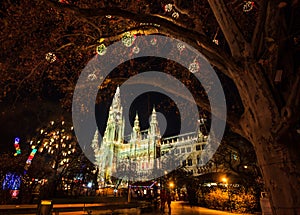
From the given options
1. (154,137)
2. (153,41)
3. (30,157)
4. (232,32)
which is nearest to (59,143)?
(30,157)

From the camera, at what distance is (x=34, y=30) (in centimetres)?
821

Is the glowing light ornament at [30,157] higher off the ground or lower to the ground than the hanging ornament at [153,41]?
lower

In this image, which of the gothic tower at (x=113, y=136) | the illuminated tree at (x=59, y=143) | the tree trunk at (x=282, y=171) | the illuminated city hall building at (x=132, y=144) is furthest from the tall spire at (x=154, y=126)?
the tree trunk at (x=282, y=171)

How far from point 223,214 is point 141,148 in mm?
81372

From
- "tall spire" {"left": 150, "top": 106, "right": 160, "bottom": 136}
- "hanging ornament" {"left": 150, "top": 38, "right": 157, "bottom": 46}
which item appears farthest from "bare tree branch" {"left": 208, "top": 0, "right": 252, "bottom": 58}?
"tall spire" {"left": 150, "top": 106, "right": 160, "bottom": 136}

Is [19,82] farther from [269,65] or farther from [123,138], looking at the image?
[123,138]

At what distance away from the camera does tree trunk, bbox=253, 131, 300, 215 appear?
2834 millimetres

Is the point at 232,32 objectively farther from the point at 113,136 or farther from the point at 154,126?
the point at 113,136

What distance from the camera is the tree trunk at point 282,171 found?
2834 mm

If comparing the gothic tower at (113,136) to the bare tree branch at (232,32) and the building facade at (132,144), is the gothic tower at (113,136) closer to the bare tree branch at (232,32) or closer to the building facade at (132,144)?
the building facade at (132,144)

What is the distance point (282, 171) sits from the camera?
292cm

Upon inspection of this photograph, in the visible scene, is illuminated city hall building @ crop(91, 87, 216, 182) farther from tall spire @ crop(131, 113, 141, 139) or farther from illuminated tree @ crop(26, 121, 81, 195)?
illuminated tree @ crop(26, 121, 81, 195)

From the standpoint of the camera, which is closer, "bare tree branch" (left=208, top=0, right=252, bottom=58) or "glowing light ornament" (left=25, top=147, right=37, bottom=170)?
"bare tree branch" (left=208, top=0, right=252, bottom=58)

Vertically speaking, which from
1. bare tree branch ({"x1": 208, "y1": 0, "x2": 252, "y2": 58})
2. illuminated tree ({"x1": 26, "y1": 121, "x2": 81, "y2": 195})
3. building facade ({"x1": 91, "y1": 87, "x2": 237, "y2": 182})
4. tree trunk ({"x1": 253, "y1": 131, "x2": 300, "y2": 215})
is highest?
building facade ({"x1": 91, "y1": 87, "x2": 237, "y2": 182})
